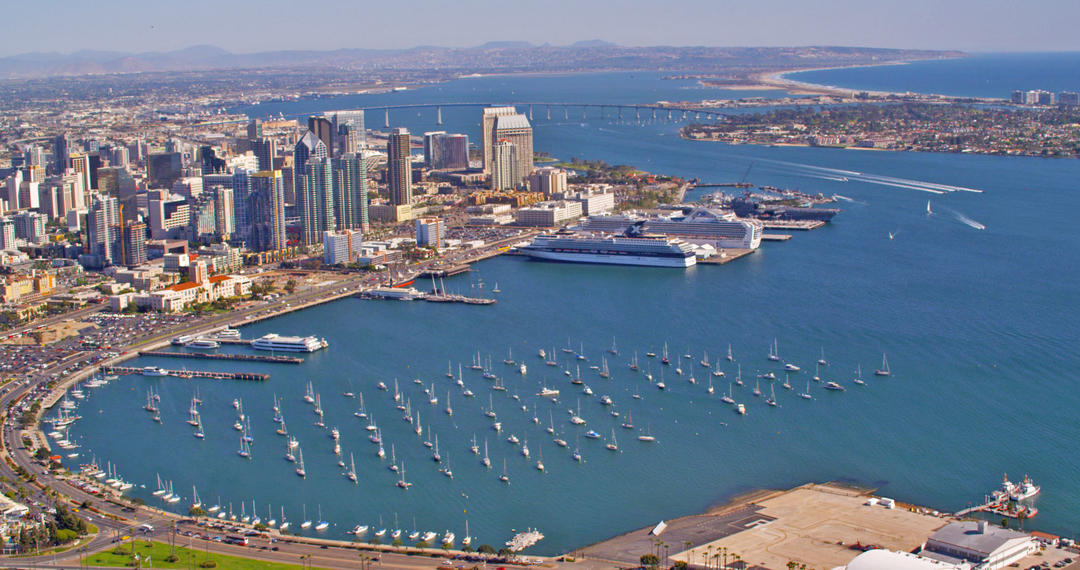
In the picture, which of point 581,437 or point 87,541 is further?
point 581,437

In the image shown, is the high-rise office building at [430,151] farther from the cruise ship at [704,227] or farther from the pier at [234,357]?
the pier at [234,357]

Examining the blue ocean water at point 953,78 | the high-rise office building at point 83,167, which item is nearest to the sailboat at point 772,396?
the high-rise office building at point 83,167

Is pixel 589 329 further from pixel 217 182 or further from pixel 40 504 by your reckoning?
pixel 217 182

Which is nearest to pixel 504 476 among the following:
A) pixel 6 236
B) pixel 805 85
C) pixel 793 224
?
pixel 793 224

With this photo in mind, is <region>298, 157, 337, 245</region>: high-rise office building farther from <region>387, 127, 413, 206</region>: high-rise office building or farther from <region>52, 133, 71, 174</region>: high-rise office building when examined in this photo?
<region>52, 133, 71, 174</region>: high-rise office building

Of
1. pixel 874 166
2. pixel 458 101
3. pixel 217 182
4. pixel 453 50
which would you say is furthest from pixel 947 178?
pixel 453 50

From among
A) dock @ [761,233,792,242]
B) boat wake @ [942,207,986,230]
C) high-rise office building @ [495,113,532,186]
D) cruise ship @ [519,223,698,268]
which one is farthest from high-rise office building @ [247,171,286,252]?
boat wake @ [942,207,986,230]
